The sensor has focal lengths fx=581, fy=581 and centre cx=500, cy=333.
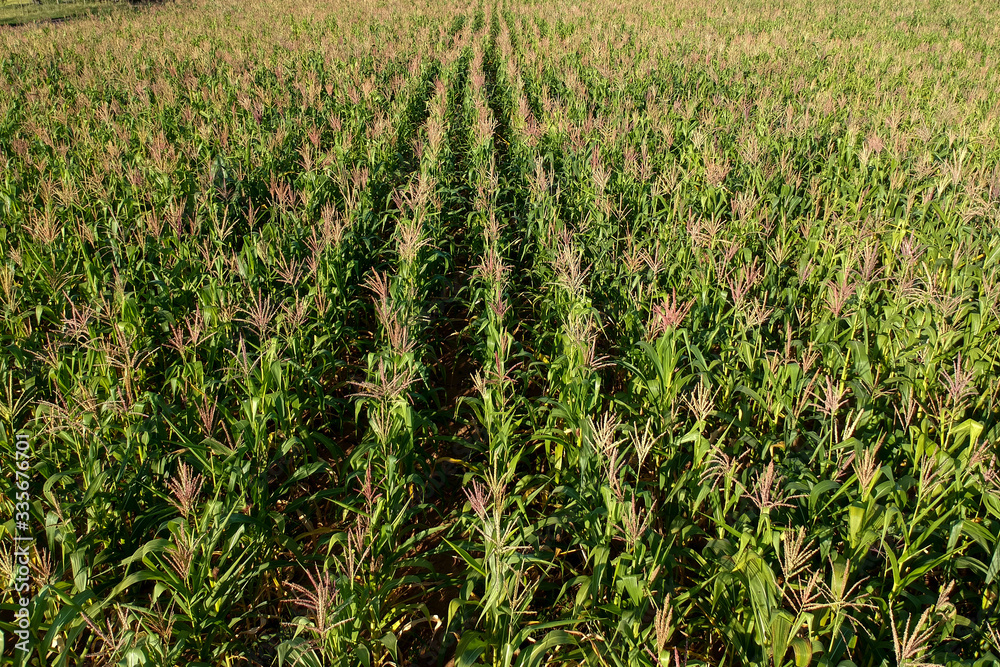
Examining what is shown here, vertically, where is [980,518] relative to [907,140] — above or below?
below

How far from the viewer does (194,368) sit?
10.7 ft

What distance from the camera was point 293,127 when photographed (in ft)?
26.8

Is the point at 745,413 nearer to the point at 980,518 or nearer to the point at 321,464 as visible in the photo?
the point at 980,518

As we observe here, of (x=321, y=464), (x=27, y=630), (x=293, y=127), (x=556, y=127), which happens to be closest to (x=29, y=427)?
(x=27, y=630)

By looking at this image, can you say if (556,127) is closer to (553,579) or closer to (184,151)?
(184,151)

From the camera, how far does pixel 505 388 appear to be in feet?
12.0

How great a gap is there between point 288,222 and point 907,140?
6.90 metres

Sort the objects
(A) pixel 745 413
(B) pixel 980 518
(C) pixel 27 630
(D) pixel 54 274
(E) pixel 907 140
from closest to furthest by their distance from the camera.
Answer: (C) pixel 27 630, (B) pixel 980 518, (A) pixel 745 413, (D) pixel 54 274, (E) pixel 907 140

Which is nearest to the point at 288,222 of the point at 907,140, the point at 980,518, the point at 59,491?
the point at 59,491

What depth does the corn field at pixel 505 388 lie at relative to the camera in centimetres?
220

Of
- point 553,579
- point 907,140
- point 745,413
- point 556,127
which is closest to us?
point 553,579

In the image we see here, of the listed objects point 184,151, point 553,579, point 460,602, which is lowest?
point 553,579

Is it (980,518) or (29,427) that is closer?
(980,518)

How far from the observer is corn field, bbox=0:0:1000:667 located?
7.22ft
